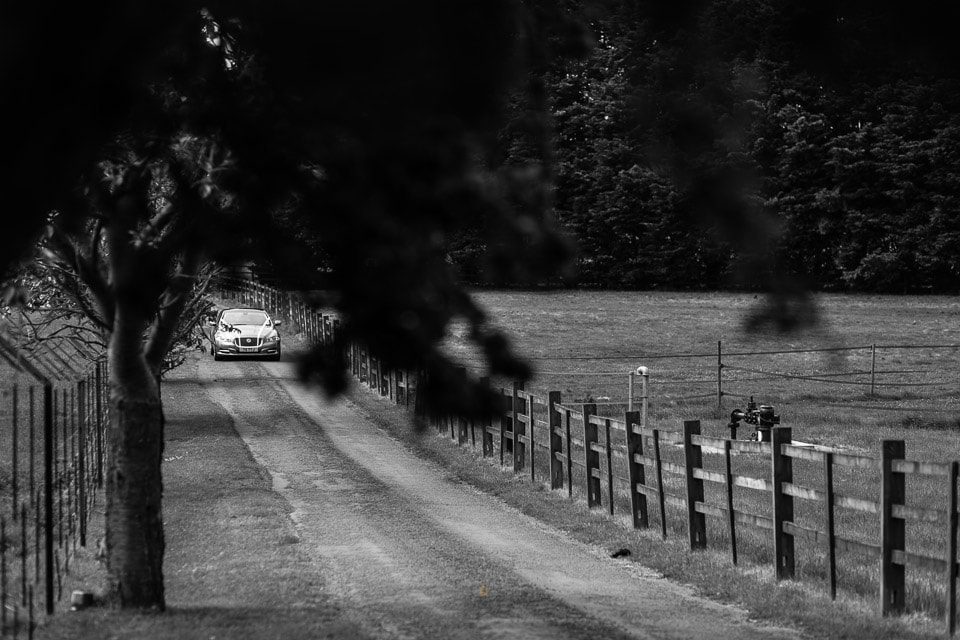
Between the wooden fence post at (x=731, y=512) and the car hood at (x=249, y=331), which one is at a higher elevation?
the car hood at (x=249, y=331)

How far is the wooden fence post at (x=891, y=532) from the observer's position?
→ 8477 mm

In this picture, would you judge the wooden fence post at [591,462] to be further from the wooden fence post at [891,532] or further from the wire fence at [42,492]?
the wooden fence post at [891,532]

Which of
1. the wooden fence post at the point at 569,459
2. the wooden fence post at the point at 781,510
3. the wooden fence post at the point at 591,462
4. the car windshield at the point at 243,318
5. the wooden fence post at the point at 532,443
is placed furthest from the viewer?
the car windshield at the point at 243,318

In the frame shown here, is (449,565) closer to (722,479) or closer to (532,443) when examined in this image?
(722,479)

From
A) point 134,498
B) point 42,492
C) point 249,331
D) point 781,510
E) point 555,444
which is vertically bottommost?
point 42,492

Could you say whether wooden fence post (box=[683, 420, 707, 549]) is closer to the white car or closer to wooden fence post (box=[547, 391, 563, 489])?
Answer: wooden fence post (box=[547, 391, 563, 489])

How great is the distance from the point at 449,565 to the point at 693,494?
2582mm

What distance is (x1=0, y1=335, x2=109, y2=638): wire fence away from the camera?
8.10 metres

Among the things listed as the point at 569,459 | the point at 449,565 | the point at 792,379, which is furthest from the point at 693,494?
the point at 792,379

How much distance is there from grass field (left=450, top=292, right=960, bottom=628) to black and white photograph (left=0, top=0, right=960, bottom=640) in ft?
0.84

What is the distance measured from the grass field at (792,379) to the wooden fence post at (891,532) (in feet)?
0.93

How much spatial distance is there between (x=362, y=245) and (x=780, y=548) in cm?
679

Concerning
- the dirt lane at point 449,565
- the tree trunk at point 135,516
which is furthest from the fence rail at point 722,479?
the tree trunk at point 135,516

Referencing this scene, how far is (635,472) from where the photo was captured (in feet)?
42.6
